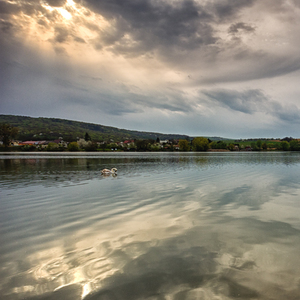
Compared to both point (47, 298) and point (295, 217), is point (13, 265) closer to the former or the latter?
point (47, 298)

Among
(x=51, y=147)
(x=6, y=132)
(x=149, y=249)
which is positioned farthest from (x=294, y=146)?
(x=149, y=249)

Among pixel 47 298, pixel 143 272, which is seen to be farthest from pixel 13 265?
pixel 143 272

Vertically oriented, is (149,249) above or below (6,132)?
below

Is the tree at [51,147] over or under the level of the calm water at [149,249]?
over

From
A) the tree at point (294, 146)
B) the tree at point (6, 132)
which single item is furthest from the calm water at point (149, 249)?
the tree at point (294, 146)

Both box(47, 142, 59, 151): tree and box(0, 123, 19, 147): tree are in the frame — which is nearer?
box(0, 123, 19, 147): tree

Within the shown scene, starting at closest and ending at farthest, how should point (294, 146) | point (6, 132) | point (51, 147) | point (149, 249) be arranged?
1. point (149, 249)
2. point (6, 132)
3. point (51, 147)
4. point (294, 146)

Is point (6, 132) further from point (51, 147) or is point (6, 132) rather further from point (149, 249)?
point (149, 249)

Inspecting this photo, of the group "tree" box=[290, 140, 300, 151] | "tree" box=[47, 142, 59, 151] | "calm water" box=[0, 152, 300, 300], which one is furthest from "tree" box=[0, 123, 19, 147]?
"tree" box=[290, 140, 300, 151]

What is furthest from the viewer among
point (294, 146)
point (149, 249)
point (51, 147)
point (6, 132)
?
point (294, 146)

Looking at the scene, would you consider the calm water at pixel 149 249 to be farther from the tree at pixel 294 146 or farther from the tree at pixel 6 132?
the tree at pixel 294 146

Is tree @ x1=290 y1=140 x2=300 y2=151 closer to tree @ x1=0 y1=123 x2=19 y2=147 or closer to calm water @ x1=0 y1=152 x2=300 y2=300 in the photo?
calm water @ x1=0 y1=152 x2=300 y2=300

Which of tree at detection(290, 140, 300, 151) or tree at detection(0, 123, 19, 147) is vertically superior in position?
tree at detection(0, 123, 19, 147)

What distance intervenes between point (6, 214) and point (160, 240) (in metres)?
7.95
